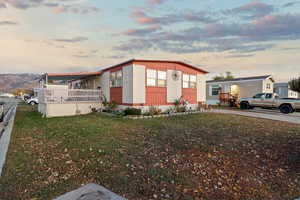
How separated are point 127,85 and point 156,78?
2.22m

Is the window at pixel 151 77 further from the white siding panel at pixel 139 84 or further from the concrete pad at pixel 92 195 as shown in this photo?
the concrete pad at pixel 92 195

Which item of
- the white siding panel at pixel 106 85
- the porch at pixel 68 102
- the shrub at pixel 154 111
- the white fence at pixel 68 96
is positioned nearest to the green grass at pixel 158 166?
the shrub at pixel 154 111

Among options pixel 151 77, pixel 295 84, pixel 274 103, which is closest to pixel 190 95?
pixel 151 77

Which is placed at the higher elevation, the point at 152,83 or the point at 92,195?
the point at 152,83

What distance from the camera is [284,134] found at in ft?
20.1

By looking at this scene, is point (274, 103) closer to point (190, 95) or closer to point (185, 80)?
point (190, 95)

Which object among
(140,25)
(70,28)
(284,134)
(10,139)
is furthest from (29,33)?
(284,134)

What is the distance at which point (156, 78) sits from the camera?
1180 centimetres

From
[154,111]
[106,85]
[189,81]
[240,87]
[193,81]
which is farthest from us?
[240,87]

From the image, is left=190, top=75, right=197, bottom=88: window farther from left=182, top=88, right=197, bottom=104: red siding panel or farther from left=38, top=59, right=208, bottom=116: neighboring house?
left=182, top=88, right=197, bottom=104: red siding panel

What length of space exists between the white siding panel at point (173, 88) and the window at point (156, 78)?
0.36 m

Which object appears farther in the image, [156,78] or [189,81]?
[189,81]

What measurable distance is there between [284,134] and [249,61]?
1599cm

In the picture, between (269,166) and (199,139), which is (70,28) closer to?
(199,139)
